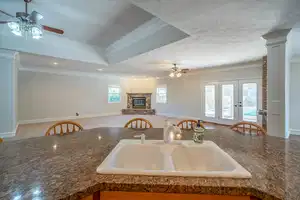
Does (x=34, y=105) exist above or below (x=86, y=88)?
below

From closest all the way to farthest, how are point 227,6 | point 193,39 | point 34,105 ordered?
point 227,6 < point 193,39 < point 34,105

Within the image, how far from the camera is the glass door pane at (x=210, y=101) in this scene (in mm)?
6406

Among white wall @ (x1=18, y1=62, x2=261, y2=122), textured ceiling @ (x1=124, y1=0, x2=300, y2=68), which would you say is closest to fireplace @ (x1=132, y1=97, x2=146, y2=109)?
white wall @ (x1=18, y1=62, x2=261, y2=122)

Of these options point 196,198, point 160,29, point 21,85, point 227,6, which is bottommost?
point 196,198

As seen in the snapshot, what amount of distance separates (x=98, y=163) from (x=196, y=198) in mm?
594

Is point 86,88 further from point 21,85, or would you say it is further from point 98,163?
point 98,163

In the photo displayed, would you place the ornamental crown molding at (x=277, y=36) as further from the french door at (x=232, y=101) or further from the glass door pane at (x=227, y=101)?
the glass door pane at (x=227, y=101)

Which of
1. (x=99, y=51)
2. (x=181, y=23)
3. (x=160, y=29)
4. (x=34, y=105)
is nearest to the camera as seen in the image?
(x=181, y=23)

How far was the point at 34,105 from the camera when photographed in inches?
245

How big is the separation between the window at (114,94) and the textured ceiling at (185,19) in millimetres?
4828

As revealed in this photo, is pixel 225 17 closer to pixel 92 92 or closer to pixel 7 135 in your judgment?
pixel 7 135

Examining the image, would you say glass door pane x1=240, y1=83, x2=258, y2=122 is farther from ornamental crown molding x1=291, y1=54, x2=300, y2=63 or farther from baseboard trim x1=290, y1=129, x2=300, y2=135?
ornamental crown molding x1=291, y1=54, x2=300, y2=63

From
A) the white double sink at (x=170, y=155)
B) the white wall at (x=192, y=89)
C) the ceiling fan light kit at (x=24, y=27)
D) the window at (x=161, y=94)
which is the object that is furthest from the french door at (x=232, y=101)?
the ceiling fan light kit at (x=24, y=27)

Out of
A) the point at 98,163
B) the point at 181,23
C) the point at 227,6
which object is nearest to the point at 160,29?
the point at 181,23
